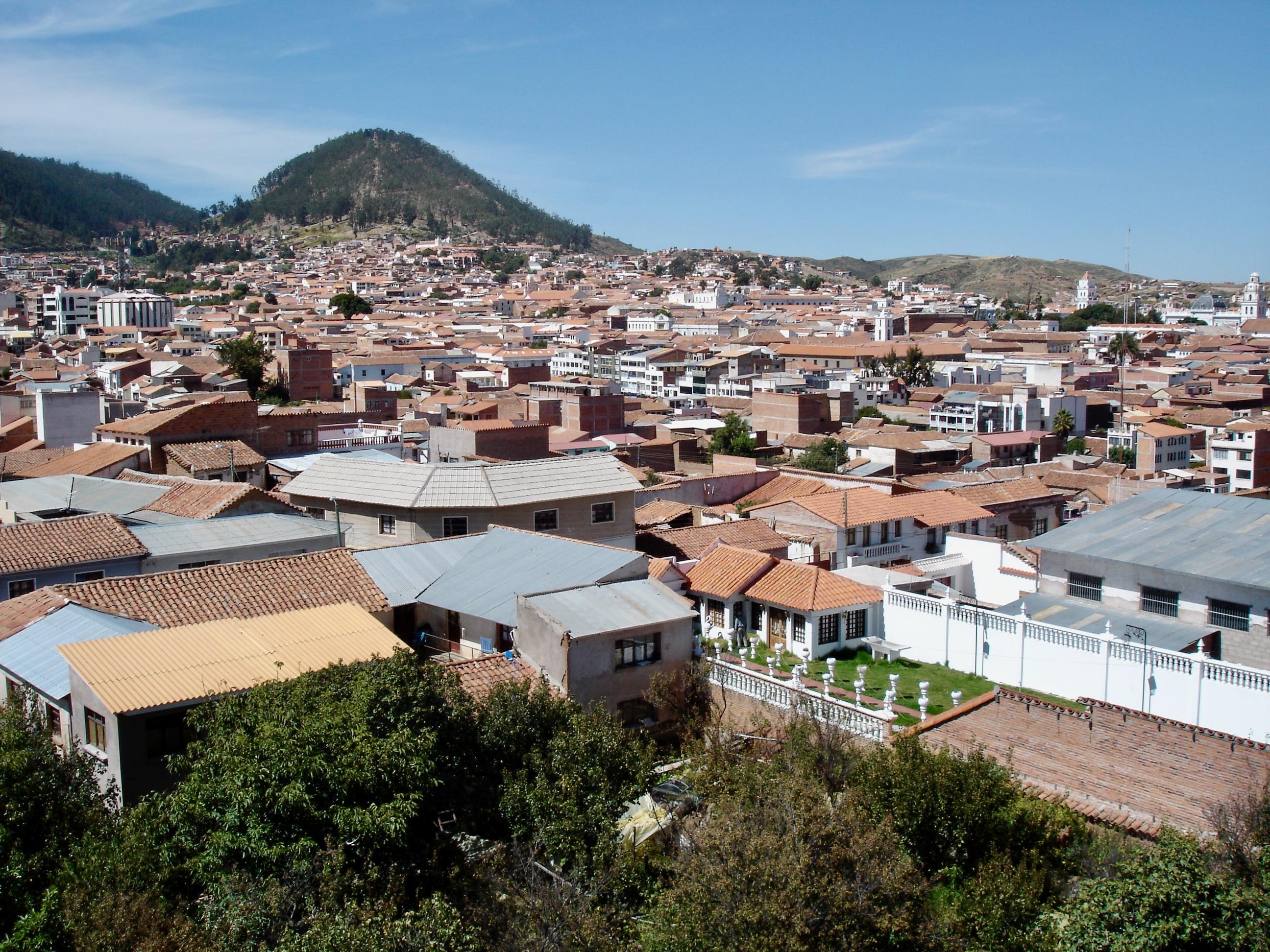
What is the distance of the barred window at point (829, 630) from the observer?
1656cm

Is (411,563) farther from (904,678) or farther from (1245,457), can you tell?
(1245,457)

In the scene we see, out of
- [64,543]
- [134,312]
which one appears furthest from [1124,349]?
[64,543]

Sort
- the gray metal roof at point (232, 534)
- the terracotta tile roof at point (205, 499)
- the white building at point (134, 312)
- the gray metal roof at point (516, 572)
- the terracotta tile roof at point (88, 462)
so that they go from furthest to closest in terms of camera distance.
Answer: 1. the white building at point (134, 312)
2. the terracotta tile roof at point (88, 462)
3. the terracotta tile roof at point (205, 499)
4. the gray metal roof at point (232, 534)
5. the gray metal roof at point (516, 572)

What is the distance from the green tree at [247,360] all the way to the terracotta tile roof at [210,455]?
28218 mm

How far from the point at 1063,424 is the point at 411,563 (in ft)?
174

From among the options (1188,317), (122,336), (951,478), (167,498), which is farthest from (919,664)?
(1188,317)

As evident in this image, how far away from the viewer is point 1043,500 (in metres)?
28.9

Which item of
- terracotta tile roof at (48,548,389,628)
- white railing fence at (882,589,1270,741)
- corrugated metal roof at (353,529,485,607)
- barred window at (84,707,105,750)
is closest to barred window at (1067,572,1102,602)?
white railing fence at (882,589,1270,741)

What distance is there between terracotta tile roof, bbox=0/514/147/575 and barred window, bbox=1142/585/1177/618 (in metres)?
15.7

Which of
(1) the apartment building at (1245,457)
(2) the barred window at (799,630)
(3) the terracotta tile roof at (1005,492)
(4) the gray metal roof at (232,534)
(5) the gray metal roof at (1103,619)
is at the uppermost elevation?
(4) the gray metal roof at (232,534)

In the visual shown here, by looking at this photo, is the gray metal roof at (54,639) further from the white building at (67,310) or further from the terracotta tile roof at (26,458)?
the white building at (67,310)

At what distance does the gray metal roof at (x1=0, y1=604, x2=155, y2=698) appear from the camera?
12133 millimetres

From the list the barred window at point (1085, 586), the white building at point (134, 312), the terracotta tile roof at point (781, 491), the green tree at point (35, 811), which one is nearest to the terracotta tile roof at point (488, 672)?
the green tree at point (35, 811)

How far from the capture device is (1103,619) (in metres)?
17.5
